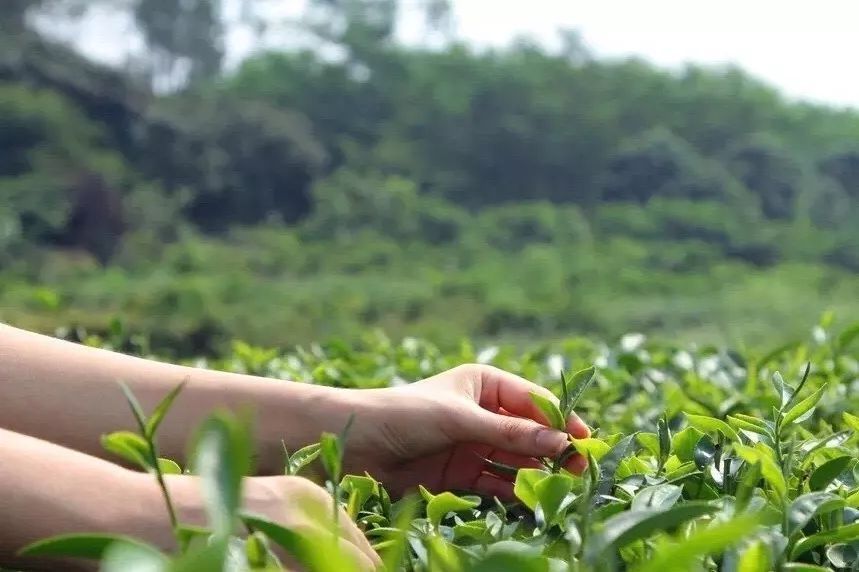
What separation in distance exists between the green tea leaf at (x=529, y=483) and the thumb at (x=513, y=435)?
147 mm

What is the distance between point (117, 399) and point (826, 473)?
542 millimetres

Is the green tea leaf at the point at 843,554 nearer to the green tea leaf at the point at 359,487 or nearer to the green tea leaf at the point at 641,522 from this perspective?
the green tea leaf at the point at 641,522

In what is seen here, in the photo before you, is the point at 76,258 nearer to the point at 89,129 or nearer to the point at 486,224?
the point at 89,129

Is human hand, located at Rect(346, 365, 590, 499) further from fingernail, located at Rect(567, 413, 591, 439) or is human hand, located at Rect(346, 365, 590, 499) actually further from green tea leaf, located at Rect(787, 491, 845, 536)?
green tea leaf, located at Rect(787, 491, 845, 536)

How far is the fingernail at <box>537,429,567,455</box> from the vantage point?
73 centimetres

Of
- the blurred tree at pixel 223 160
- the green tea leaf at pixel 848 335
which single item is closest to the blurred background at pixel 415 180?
the blurred tree at pixel 223 160

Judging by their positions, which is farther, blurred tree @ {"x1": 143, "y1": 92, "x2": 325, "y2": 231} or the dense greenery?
blurred tree @ {"x1": 143, "y1": 92, "x2": 325, "y2": 231}

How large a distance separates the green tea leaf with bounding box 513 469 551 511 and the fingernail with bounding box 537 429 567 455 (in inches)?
5.7

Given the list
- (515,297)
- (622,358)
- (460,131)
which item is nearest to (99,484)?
(622,358)

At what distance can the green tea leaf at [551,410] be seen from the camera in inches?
28.5

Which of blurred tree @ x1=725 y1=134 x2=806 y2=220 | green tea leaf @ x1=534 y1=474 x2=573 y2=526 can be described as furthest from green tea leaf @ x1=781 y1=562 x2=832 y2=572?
blurred tree @ x1=725 y1=134 x2=806 y2=220

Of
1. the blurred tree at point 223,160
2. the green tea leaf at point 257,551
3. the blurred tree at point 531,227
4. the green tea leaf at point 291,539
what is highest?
the green tea leaf at point 291,539

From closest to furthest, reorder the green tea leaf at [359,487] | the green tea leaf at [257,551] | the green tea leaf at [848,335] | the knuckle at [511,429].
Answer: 1. the green tea leaf at [257,551]
2. the green tea leaf at [359,487]
3. the knuckle at [511,429]
4. the green tea leaf at [848,335]

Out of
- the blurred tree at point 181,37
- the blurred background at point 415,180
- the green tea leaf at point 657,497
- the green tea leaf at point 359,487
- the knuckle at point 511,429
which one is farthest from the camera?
the blurred tree at point 181,37
